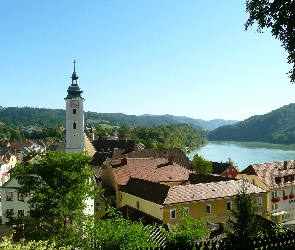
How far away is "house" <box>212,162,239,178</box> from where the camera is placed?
168 feet

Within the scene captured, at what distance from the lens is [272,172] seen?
37812 mm

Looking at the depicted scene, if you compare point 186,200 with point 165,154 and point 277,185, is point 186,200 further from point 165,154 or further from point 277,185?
point 165,154

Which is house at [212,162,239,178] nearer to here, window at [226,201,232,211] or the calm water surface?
the calm water surface

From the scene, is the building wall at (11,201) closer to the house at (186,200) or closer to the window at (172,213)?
the house at (186,200)

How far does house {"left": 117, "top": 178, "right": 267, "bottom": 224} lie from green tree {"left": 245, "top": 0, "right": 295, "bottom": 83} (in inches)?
666

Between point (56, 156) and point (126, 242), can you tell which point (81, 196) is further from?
point (126, 242)

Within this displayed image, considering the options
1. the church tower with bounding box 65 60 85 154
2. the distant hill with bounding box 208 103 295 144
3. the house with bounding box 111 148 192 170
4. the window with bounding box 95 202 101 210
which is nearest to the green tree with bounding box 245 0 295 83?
the window with bounding box 95 202 101 210

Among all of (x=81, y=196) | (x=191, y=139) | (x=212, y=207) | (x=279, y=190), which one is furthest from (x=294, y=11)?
(x=191, y=139)

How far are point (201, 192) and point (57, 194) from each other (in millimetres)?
16607

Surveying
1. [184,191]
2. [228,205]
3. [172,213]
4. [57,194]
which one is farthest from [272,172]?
[57,194]

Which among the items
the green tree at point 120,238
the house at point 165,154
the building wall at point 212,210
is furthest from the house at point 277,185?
the green tree at point 120,238

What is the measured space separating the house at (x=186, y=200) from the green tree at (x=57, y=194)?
12146mm

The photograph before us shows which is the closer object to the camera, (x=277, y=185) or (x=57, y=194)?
(x=57, y=194)

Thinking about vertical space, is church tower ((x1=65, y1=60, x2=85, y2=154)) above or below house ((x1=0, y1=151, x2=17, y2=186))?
above
